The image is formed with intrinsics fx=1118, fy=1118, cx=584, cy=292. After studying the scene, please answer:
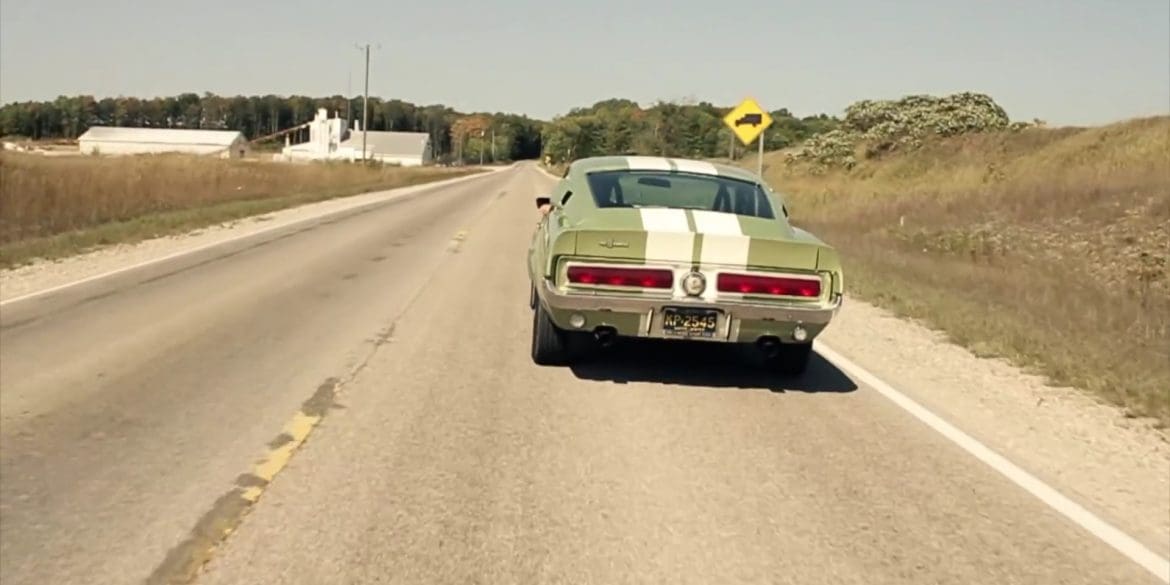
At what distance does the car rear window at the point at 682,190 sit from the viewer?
8.89 m

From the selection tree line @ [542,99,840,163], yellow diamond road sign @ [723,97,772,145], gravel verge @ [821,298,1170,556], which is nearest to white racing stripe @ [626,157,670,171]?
gravel verge @ [821,298,1170,556]

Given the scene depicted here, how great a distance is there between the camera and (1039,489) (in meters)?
5.90

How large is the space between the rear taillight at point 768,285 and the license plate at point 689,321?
0.69ft

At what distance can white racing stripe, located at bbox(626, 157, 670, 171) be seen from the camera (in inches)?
361

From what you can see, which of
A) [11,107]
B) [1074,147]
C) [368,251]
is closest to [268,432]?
[368,251]

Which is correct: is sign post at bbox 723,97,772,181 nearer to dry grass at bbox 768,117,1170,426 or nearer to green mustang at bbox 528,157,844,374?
dry grass at bbox 768,117,1170,426

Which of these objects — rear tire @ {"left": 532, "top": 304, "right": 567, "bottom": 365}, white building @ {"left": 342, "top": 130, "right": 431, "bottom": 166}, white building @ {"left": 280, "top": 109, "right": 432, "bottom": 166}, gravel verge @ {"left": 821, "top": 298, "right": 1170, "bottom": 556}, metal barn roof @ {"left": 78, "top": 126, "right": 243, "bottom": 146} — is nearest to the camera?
gravel verge @ {"left": 821, "top": 298, "right": 1170, "bottom": 556}

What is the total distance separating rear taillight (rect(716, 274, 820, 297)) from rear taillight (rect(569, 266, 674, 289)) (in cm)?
38

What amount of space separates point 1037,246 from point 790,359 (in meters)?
14.7

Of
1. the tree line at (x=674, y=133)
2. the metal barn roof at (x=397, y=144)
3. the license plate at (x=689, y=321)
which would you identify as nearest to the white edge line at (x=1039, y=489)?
the license plate at (x=689, y=321)

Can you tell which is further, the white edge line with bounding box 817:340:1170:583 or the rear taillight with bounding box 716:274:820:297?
the rear taillight with bounding box 716:274:820:297

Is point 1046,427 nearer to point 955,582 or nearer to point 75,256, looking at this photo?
point 955,582

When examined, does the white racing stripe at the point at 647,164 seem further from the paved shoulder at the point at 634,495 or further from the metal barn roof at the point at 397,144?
the metal barn roof at the point at 397,144

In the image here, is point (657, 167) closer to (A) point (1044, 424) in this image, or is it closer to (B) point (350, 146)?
(A) point (1044, 424)
